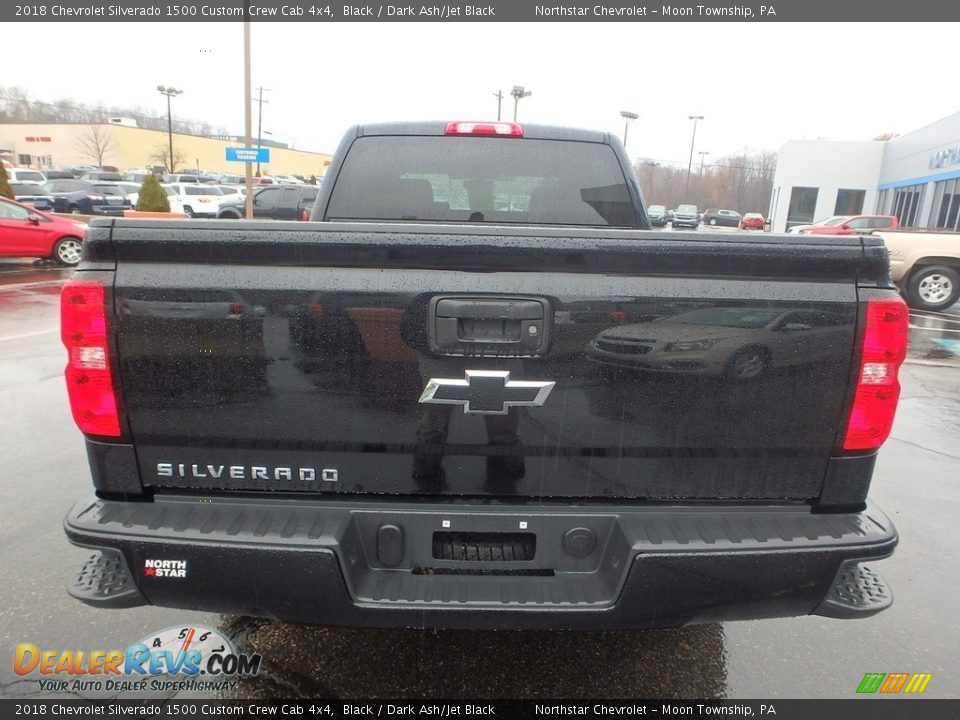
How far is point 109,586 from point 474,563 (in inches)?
45.4

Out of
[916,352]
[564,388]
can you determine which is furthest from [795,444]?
[916,352]

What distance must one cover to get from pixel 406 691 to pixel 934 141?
41538 mm

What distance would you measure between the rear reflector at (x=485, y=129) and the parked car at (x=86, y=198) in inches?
1418

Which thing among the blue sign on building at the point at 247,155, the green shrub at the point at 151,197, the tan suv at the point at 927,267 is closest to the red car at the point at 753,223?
the tan suv at the point at 927,267

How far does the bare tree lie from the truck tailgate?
336 ft

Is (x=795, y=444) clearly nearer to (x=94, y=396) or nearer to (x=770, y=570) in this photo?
(x=770, y=570)

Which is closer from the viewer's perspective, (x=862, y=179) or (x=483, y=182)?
(x=483, y=182)

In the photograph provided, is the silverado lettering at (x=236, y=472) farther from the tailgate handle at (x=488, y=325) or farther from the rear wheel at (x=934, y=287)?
the rear wheel at (x=934, y=287)

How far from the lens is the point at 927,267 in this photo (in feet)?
42.2

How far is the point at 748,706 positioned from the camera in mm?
2445

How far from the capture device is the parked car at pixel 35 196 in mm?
32519

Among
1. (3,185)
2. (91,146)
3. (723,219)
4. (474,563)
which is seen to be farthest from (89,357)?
(91,146)

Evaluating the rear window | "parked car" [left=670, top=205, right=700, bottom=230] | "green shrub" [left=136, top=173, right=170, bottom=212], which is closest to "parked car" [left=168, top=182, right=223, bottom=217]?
"green shrub" [left=136, top=173, right=170, bottom=212]

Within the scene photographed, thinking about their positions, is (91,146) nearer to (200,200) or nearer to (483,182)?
(200,200)
